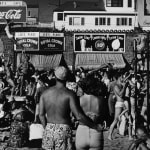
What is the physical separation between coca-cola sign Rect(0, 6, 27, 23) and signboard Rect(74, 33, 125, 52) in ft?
22.8

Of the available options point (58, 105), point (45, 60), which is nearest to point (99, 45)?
point (45, 60)

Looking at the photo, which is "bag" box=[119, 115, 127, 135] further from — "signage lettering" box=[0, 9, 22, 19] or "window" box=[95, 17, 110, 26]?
"window" box=[95, 17, 110, 26]

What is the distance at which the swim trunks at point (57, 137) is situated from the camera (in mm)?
6277

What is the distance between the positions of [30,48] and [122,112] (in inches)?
1164

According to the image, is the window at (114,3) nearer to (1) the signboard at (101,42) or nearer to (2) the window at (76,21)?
(2) the window at (76,21)

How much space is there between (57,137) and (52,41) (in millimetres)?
35304

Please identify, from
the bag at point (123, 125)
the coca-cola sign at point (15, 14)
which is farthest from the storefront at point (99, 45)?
the bag at point (123, 125)

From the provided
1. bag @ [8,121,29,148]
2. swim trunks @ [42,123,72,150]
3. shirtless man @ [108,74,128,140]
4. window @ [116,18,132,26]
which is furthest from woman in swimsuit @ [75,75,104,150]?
window @ [116,18,132,26]

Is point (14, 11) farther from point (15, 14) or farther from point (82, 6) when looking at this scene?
point (82, 6)

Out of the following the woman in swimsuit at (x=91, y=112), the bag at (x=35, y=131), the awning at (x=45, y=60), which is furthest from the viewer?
the awning at (x=45, y=60)

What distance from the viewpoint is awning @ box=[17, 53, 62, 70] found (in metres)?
40.4

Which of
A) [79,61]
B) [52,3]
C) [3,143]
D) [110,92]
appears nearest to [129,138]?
[110,92]

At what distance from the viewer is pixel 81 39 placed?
41938 millimetres

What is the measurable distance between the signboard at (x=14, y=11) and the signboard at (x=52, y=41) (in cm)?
568
